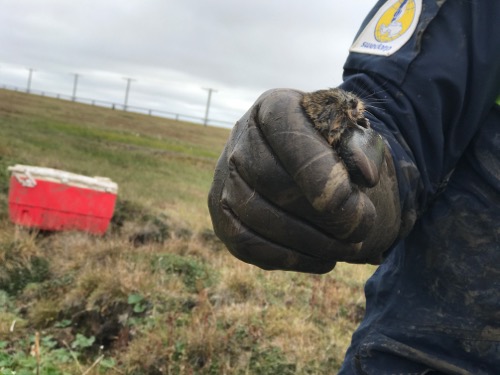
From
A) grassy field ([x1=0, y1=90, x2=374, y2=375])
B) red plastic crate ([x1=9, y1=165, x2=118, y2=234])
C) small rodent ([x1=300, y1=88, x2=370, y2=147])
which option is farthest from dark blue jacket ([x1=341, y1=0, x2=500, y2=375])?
red plastic crate ([x1=9, y1=165, x2=118, y2=234])

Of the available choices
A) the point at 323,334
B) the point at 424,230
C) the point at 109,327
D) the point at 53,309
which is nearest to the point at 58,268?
the point at 53,309

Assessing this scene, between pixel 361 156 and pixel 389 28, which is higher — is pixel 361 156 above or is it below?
below

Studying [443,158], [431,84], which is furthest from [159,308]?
[431,84]

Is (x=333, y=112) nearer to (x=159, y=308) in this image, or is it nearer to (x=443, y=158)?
(x=443, y=158)

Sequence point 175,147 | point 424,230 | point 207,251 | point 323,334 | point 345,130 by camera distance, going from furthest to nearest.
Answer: point 175,147, point 207,251, point 323,334, point 424,230, point 345,130

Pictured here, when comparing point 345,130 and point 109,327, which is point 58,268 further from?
point 345,130

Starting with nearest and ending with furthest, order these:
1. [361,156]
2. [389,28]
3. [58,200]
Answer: [361,156]
[389,28]
[58,200]

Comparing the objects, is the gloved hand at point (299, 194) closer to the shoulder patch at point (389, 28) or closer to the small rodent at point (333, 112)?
the small rodent at point (333, 112)
